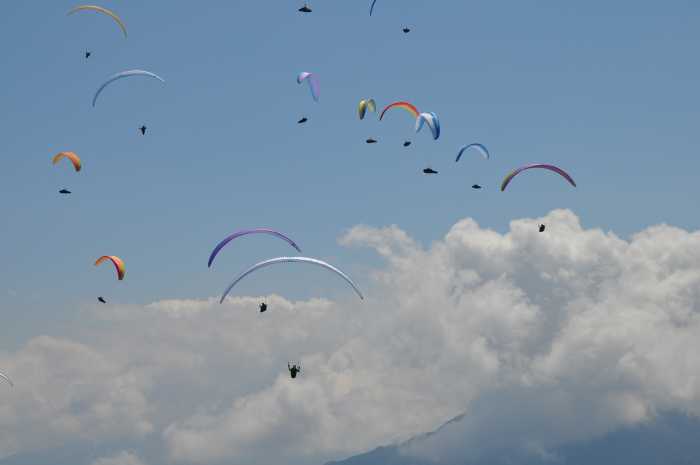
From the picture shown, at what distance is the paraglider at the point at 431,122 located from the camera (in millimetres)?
74812

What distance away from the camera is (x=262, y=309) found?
57812mm

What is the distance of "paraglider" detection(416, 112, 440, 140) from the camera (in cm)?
7481

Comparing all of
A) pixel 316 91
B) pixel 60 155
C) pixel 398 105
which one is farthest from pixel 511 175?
pixel 60 155

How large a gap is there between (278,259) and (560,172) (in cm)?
2514

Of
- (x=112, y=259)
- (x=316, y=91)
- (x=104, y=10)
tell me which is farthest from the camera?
(x=316, y=91)

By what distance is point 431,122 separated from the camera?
76.0 metres

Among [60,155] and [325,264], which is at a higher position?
[60,155]

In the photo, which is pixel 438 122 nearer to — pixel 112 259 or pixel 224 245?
pixel 224 245

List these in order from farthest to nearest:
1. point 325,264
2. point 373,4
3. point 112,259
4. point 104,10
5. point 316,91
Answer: point 316,91 → point 112,259 → point 104,10 → point 373,4 → point 325,264

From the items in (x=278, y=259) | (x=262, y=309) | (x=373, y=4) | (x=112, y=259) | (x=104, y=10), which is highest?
(x=104, y=10)

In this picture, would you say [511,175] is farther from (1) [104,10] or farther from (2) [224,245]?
(1) [104,10]

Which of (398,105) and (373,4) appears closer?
(373,4)

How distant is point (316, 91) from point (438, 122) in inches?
454

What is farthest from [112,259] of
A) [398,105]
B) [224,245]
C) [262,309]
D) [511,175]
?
[511,175]
